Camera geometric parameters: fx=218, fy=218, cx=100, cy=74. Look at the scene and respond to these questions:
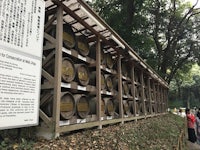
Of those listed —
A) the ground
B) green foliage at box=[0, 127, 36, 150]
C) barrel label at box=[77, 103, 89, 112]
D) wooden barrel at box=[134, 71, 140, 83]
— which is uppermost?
wooden barrel at box=[134, 71, 140, 83]

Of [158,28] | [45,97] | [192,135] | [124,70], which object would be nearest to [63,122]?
[45,97]

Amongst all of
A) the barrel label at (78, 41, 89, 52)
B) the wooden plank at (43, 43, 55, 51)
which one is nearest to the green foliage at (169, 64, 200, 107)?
the barrel label at (78, 41, 89, 52)

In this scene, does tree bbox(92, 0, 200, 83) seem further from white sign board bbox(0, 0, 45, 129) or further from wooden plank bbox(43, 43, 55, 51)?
white sign board bbox(0, 0, 45, 129)

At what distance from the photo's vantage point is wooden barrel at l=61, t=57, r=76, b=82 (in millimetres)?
4562

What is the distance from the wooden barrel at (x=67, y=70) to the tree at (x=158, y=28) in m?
11.1

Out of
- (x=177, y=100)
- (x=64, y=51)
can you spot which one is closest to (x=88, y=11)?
(x=64, y=51)

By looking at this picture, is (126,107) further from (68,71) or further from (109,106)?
(68,71)

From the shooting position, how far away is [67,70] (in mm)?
4703

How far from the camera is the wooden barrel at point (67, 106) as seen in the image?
437cm

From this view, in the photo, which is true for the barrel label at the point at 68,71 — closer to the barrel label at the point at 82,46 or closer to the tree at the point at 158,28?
the barrel label at the point at 82,46

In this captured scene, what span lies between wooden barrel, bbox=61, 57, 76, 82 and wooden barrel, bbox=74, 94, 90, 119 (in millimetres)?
482

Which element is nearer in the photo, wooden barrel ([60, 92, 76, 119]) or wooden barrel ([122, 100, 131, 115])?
wooden barrel ([60, 92, 76, 119])

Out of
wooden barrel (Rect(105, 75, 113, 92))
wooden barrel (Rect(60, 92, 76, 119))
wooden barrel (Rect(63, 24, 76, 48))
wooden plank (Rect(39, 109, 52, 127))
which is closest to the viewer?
wooden plank (Rect(39, 109, 52, 127))

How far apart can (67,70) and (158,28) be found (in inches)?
734
